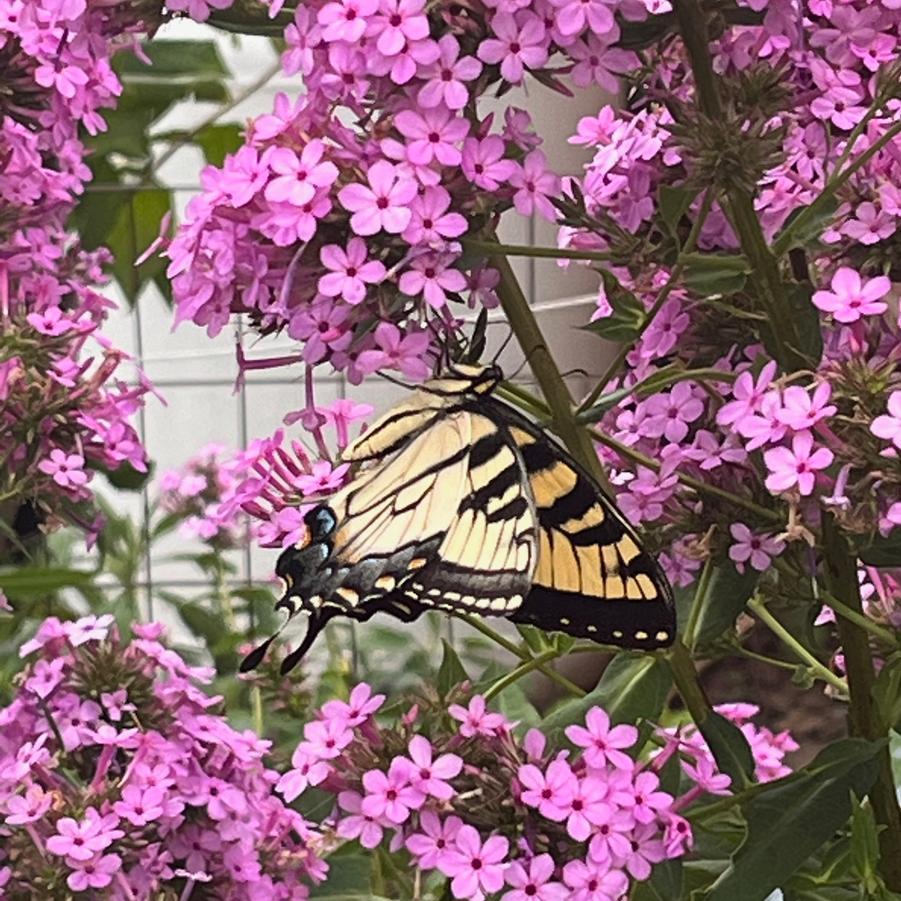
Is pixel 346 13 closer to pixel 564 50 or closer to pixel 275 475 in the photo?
pixel 564 50

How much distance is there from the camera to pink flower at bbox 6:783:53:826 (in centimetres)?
61

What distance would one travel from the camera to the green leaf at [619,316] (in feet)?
1.99

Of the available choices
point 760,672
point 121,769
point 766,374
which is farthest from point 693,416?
point 760,672

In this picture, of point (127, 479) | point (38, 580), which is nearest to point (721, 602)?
point (38, 580)

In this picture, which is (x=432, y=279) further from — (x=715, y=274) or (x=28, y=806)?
(x=28, y=806)

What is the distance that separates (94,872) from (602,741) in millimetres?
240

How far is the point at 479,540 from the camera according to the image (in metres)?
0.52

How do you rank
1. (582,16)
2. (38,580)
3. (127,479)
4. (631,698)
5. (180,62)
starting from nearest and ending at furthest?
(582,16)
(631,698)
(38,580)
(127,479)
(180,62)

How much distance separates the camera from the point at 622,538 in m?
0.54

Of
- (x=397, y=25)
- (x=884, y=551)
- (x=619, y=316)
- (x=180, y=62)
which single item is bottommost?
(x=884, y=551)

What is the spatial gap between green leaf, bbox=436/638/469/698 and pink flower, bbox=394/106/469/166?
282mm

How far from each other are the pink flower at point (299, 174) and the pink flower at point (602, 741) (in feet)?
0.83

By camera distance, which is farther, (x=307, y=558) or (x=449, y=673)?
(x=449, y=673)

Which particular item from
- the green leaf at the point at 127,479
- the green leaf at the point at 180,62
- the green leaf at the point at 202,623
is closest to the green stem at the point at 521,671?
the green leaf at the point at 127,479
